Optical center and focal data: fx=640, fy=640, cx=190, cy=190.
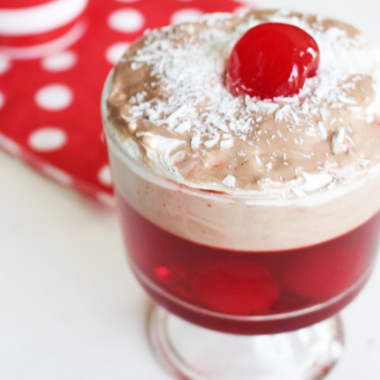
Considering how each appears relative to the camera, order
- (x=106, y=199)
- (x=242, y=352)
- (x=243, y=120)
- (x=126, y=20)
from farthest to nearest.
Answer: (x=126, y=20) < (x=106, y=199) < (x=242, y=352) < (x=243, y=120)

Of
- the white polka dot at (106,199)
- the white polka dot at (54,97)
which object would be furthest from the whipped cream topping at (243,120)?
the white polka dot at (54,97)

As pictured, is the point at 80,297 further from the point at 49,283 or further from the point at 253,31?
the point at 253,31

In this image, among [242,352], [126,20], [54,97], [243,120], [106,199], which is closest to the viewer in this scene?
[243,120]

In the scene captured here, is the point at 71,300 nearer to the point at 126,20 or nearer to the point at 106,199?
the point at 106,199

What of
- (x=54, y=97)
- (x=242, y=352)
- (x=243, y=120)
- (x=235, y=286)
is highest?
(x=243, y=120)

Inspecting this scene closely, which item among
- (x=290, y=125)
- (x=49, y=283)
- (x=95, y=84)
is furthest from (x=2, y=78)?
(x=290, y=125)

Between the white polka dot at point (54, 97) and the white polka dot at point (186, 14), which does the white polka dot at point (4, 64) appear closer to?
the white polka dot at point (54, 97)

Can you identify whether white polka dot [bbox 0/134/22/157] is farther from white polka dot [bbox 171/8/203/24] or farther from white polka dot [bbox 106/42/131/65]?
white polka dot [bbox 171/8/203/24]

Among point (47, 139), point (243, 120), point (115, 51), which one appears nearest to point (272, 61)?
point (243, 120)
